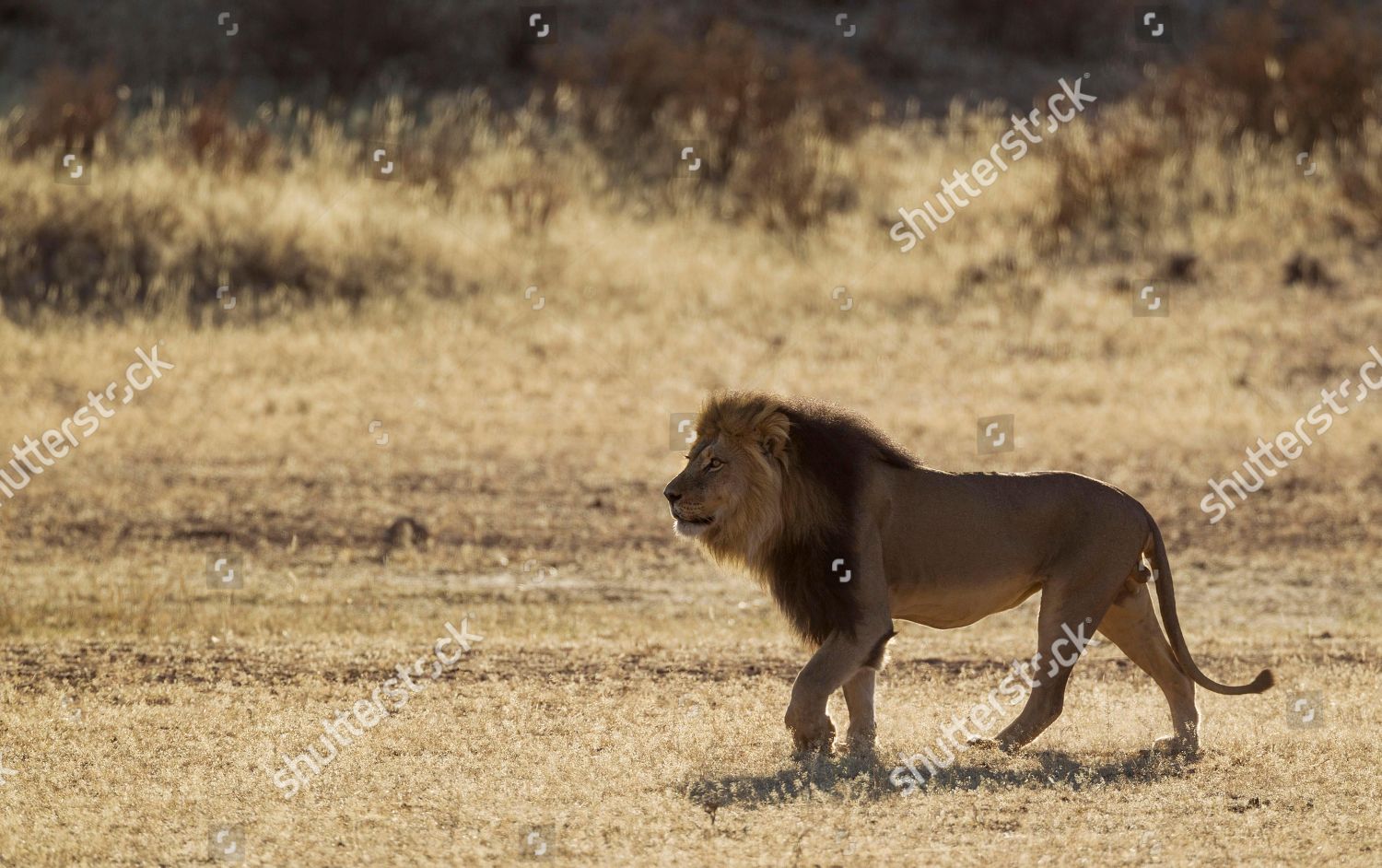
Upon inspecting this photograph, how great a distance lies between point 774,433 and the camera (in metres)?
6.62

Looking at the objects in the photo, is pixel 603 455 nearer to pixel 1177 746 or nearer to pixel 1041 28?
pixel 1177 746

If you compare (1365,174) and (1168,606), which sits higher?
(1365,174)

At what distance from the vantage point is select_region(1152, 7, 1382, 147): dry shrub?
2269cm

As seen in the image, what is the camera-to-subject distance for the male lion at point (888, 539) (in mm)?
6574

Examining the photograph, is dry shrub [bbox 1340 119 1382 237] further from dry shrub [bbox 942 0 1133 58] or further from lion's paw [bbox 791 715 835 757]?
lion's paw [bbox 791 715 835 757]

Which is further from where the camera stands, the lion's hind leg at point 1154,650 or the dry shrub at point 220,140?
the dry shrub at point 220,140

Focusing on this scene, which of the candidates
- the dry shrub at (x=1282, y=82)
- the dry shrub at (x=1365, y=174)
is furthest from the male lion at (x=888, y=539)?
the dry shrub at (x=1282, y=82)

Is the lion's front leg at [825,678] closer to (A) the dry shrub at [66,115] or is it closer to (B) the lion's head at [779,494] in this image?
(B) the lion's head at [779,494]

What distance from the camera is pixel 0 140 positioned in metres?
19.6

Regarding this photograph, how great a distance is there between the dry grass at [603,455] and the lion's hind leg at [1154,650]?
0.72ft

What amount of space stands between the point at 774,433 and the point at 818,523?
0.37 m

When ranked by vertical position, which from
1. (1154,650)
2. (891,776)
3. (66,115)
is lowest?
(891,776)

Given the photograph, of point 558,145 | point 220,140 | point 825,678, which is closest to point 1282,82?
point 558,145

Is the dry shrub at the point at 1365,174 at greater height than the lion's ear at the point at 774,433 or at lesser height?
greater
